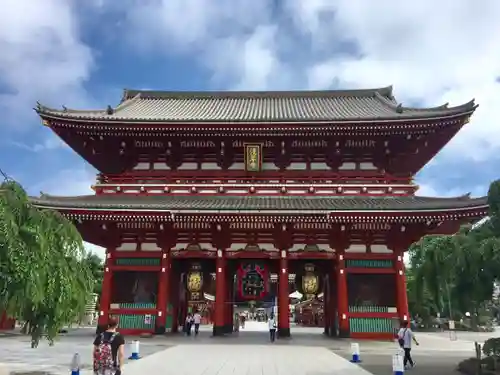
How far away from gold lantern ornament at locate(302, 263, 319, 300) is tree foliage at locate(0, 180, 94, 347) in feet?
49.7

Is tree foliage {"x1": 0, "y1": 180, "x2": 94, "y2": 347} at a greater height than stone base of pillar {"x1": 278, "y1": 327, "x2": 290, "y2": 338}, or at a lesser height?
greater

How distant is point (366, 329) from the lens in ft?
74.8

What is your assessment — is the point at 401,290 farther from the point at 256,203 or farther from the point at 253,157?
the point at 253,157

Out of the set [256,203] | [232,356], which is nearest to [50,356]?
[232,356]

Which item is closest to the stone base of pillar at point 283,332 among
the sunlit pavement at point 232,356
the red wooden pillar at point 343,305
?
the sunlit pavement at point 232,356

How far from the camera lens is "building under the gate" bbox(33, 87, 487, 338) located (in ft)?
72.5

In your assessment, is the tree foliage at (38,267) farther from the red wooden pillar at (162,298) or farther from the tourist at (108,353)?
the red wooden pillar at (162,298)

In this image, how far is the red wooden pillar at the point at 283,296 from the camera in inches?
922

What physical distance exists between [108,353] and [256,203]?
14.7m

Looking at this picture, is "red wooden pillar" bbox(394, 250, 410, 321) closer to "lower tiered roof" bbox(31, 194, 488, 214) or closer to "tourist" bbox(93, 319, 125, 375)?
"lower tiered roof" bbox(31, 194, 488, 214)

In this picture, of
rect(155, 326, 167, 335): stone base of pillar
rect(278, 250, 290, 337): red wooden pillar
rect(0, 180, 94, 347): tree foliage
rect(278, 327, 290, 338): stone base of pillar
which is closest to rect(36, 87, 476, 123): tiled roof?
rect(278, 250, 290, 337): red wooden pillar

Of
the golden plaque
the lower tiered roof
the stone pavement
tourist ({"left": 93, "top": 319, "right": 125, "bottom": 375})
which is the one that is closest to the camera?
tourist ({"left": 93, "top": 319, "right": 125, "bottom": 375})

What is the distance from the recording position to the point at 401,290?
2286cm

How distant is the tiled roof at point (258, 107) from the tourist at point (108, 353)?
16608mm
